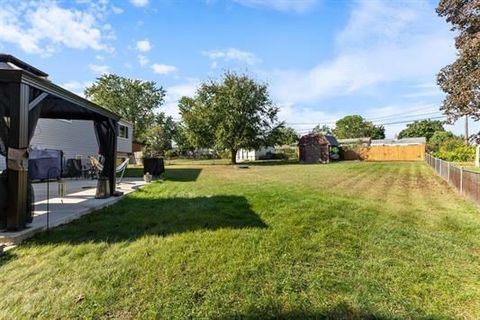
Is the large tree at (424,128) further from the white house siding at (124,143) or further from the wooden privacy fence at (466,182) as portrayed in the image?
the wooden privacy fence at (466,182)

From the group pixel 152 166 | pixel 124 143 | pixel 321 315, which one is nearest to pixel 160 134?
pixel 124 143

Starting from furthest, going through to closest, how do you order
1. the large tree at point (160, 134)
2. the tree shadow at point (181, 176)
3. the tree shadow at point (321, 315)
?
the large tree at point (160, 134) → the tree shadow at point (181, 176) → the tree shadow at point (321, 315)

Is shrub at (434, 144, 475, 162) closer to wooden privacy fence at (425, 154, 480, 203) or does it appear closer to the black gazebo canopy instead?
wooden privacy fence at (425, 154, 480, 203)

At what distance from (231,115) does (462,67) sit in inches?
776

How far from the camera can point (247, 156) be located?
2219 inches

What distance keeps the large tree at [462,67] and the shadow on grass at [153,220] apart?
42.6 ft

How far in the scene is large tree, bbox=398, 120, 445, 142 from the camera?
80694mm

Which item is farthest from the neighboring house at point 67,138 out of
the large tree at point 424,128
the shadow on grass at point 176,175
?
the large tree at point 424,128

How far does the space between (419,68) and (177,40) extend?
50.3 feet

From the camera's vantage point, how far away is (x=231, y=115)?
32.9 m

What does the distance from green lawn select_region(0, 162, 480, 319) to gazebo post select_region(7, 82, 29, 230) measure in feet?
1.62

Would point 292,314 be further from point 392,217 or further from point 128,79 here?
point 128,79

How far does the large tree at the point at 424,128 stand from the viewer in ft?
265

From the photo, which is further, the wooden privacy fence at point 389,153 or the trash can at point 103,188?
the wooden privacy fence at point 389,153
